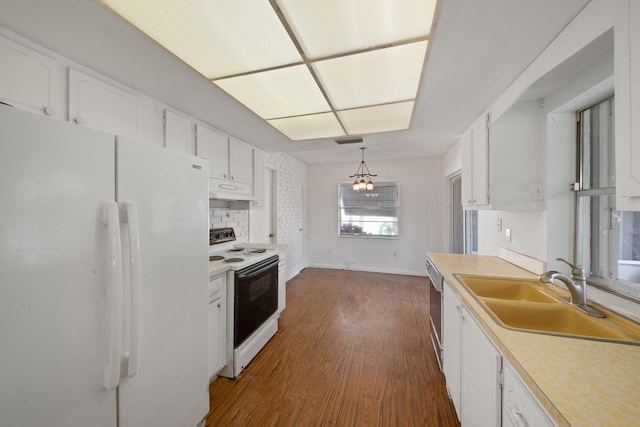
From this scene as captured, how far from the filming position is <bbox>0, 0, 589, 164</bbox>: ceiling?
108cm

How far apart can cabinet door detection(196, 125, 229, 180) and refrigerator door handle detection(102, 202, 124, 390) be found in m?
1.44

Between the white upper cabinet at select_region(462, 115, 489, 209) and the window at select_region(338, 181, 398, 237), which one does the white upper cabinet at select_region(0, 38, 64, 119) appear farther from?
the window at select_region(338, 181, 398, 237)

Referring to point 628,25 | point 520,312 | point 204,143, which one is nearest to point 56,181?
point 204,143

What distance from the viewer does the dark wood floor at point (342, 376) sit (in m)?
1.61

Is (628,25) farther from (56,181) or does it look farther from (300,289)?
(300,289)

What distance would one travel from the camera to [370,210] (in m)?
5.28

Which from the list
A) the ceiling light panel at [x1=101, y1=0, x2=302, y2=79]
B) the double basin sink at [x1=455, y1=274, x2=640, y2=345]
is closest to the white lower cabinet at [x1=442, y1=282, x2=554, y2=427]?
the double basin sink at [x1=455, y1=274, x2=640, y2=345]

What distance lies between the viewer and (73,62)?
1413 mm

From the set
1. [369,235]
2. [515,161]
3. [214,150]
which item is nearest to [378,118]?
[515,161]

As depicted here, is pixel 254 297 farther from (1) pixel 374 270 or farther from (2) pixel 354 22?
(1) pixel 374 270

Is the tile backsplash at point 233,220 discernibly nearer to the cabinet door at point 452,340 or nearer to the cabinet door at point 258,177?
the cabinet door at point 258,177

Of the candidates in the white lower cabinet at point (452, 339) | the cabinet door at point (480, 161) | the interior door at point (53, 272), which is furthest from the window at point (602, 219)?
the interior door at point (53, 272)

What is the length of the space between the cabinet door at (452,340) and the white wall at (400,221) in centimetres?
324

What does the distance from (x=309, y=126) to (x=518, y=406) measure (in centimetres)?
257
